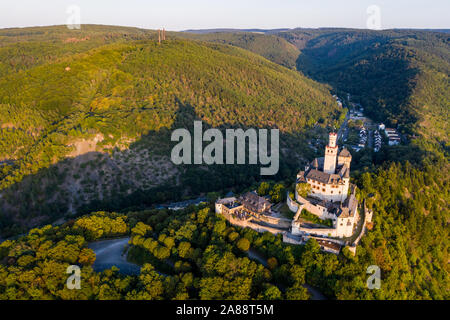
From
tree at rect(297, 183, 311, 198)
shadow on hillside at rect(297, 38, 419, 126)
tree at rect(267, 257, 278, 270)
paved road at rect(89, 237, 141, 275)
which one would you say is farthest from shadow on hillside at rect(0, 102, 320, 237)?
shadow on hillside at rect(297, 38, 419, 126)

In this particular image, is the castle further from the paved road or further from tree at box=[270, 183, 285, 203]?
the paved road

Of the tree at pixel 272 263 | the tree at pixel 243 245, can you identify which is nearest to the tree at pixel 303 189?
the tree at pixel 243 245

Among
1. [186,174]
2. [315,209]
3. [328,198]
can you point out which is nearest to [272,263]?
[315,209]

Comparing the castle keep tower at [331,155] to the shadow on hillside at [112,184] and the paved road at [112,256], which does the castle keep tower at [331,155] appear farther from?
the shadow on hillside at [112,184]

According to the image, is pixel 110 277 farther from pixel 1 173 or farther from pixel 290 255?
pixel 1 173

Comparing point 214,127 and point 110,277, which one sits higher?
point 214,127

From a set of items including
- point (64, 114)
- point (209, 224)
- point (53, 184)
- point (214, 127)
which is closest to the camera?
point (209, 224)

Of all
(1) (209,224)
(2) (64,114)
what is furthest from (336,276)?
(2) (64,114)
